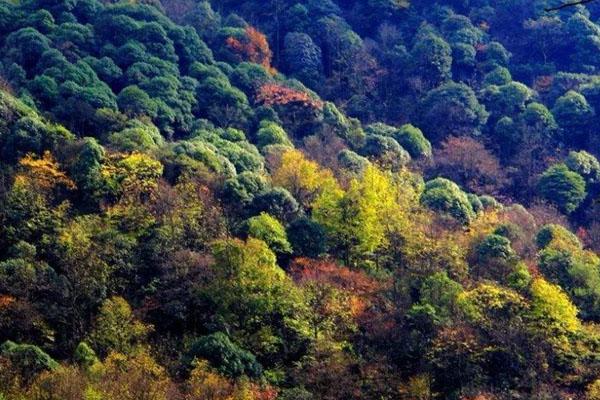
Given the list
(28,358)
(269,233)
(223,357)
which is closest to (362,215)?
(269,233)

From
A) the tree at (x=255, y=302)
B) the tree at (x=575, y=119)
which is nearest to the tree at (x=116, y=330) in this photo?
the tree at (x=255, y=302)

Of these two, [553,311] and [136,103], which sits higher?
[553,311]

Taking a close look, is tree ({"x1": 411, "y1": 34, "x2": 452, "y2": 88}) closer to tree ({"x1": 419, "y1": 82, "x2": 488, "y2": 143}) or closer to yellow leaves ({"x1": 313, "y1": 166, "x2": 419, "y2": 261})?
tree ({"x1": 419, "y1": 82, "x2": 488, "y2": 143})

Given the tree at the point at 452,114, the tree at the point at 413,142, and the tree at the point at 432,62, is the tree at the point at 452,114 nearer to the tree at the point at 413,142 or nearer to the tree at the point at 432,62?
the tree at the point at 413,142

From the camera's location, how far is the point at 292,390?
29156mm

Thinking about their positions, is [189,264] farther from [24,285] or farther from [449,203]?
[449,203]

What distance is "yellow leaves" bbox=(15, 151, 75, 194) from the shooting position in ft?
128

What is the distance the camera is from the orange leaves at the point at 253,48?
218 feet

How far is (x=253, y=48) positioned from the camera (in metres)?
66.8

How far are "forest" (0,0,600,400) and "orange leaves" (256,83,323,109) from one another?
29 cm

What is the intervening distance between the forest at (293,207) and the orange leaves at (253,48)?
19 centimetres

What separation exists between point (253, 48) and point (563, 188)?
29.4m

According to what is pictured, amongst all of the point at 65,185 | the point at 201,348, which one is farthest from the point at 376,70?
the point at 201,348

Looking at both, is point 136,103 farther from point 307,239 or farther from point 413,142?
point 413,142
